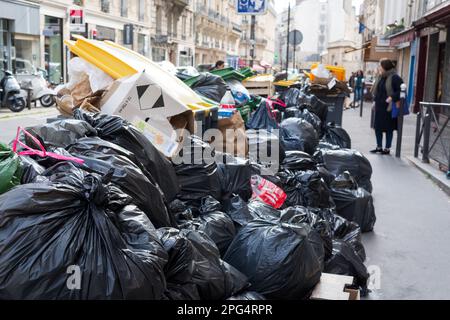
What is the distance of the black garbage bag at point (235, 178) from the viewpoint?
371 centimetres

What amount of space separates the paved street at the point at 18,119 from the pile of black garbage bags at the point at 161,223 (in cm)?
639

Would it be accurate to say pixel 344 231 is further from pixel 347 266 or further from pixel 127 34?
pixel 127 34

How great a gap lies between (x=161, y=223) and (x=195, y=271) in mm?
368

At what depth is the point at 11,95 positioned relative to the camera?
13.8 m

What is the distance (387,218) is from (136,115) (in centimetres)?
282

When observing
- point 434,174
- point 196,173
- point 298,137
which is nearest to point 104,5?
point 434,174

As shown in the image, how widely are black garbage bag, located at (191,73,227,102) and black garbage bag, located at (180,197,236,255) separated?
228 centimetres

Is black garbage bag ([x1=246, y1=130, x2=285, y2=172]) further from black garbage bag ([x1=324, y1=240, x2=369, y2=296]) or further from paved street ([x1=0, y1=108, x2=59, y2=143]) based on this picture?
paved street ([x1=0, y1=108, x2=59, y2=143])

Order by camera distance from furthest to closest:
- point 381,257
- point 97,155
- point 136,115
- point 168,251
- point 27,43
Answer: point 27,43, point 381,257, point 136,115, point 97,155, point 168,251

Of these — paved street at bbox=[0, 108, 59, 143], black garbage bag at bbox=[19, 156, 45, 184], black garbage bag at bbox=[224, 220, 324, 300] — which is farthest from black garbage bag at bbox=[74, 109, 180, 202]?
paved street at bbox=[0, 108, 59, 143]

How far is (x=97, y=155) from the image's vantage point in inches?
105

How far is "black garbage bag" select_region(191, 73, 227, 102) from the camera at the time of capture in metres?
5.36
